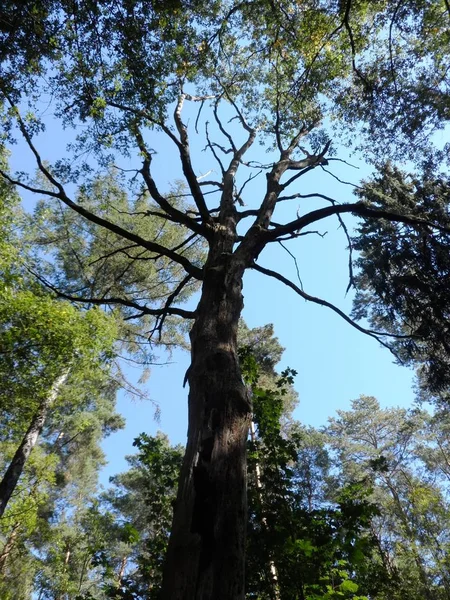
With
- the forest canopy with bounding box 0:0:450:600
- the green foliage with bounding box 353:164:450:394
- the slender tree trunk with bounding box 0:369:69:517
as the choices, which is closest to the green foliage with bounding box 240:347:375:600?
the forest canopy with bounding box 0:0:450:600

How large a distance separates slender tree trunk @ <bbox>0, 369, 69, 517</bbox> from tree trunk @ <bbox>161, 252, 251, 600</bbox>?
202 inches

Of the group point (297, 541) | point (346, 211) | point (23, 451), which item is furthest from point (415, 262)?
point (23, 451)

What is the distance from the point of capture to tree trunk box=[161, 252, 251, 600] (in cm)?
162

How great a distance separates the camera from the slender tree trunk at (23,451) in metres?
6.50

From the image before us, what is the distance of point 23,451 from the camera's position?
24.0ft

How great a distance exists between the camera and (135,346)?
14250 mm

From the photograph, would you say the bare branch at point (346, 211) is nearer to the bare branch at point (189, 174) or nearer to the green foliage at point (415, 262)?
the bare branch at point (189, 174)

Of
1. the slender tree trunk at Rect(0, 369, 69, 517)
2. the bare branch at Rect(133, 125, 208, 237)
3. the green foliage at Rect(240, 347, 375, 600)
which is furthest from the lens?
the slender tree trunk at Rect(0, 369, 69, 517)

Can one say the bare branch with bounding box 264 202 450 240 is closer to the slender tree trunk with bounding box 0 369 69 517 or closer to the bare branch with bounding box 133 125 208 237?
the bare branch with bounding box 133 125 208 237

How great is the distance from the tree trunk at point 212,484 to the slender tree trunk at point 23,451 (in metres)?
5.12

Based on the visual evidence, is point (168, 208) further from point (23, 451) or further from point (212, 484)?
point (23, 451)

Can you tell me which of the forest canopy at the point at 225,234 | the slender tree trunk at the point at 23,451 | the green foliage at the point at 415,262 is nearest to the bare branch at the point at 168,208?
the forest canopy at the point at 225,234

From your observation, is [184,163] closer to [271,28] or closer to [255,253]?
[255,253]

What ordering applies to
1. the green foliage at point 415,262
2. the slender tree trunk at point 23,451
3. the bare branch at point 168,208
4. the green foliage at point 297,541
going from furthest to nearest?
the green foliage at point 415,262
the slender tree trunk at point 23,451
the bare branch at point 168,208
the green foliage at point 297,541
